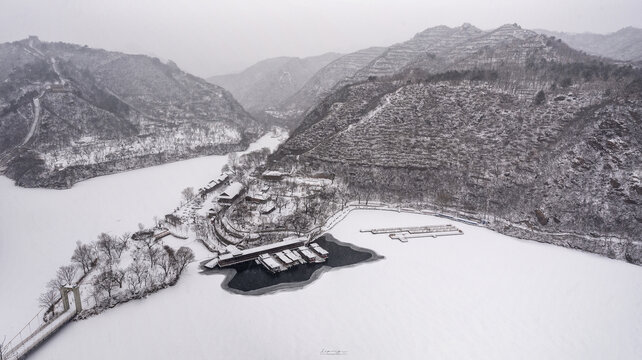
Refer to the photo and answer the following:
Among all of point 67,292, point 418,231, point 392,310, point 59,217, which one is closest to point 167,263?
point 67,292

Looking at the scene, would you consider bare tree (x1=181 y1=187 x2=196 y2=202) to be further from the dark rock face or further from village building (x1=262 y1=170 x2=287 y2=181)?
the dark rock face

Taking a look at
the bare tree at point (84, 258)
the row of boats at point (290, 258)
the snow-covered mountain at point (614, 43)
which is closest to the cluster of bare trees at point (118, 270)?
the bare tree at point (84, 258)

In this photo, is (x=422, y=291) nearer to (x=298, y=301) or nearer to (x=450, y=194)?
(x=298, y=301)

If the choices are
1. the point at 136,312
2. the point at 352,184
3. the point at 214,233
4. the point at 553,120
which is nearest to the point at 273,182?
the point at 352,184

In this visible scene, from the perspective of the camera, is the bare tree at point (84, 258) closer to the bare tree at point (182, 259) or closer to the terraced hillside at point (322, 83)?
the bare tree at point (182, 259)

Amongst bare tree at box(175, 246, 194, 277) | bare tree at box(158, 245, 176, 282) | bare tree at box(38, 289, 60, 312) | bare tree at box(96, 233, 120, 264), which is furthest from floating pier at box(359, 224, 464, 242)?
bare tree at box(38, 289, 60, 312)

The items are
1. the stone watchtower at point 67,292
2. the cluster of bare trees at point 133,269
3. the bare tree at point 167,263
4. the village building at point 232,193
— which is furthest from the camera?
the village building at point 232,193
